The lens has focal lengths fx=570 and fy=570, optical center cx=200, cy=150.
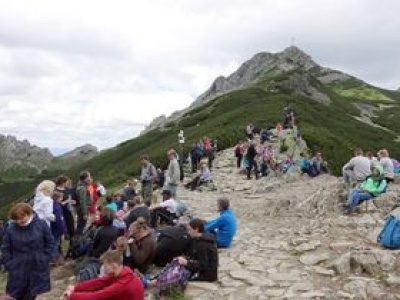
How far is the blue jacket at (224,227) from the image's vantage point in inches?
596

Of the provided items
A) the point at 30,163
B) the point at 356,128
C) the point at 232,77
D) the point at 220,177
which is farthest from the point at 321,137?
the point at 30,163

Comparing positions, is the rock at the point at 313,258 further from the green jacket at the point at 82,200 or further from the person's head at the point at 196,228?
the green jacket at the point at 82,200

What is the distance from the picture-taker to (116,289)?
27.3ft

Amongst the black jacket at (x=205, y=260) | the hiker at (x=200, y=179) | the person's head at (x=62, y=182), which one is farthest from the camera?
the hiker at (x=200, y=179)

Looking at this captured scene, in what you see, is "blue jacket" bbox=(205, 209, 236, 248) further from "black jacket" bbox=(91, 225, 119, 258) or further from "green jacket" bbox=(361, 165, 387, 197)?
"green jacket" bbox=(361, 165, 387, 197)

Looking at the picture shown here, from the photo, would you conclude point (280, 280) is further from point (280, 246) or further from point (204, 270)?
point (280, 246)

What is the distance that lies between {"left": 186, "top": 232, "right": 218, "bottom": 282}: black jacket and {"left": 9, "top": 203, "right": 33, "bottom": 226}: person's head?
13.6 feet

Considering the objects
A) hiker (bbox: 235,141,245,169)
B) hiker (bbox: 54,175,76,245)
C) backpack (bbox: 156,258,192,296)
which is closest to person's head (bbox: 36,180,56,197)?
hiker (bbox: 54,175,76,245)

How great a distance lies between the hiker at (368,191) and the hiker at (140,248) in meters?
8.71

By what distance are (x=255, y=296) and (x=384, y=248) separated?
15.0ft

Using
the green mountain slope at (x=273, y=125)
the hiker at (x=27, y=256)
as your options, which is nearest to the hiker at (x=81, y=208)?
the hiker at (x=27, y=256)

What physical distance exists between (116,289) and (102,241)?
483 cm

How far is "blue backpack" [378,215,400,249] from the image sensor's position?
14.1m

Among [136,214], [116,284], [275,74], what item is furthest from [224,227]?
[275,74]
